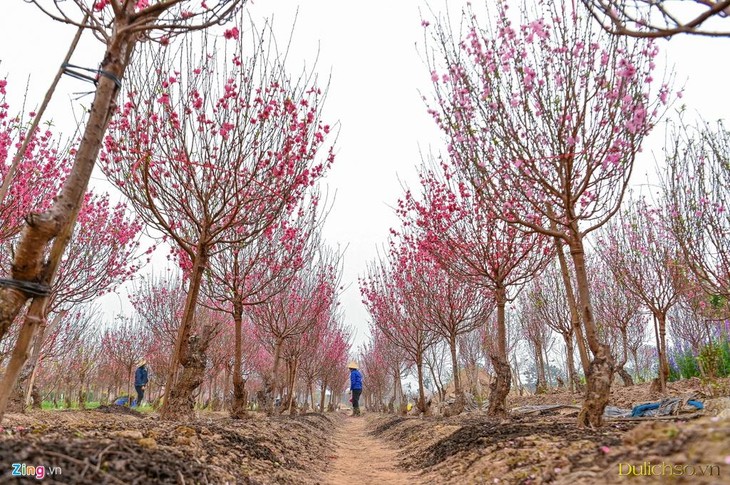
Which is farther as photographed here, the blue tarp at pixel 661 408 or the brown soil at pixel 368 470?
the blue tarp at pixel 661 408

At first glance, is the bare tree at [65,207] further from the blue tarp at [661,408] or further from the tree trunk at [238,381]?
the blue tarp at [661,408]

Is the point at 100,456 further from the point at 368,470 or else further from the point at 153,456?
the point at 368,470

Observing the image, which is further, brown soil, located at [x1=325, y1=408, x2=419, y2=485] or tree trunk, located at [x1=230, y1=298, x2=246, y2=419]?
tree trunk, located at [x1=230, y1=298, x2=246, y2=419]

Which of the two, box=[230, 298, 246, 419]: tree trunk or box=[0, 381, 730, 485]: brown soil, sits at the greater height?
box=[230, 298, 246, 419]: tree trunk

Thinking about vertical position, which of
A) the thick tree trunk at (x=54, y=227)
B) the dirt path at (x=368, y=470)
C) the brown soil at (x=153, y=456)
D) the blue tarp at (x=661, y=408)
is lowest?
the dirt path at (x=368, y=470)

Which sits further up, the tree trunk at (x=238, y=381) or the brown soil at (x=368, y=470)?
the tree trunk at (x=238, y=381)

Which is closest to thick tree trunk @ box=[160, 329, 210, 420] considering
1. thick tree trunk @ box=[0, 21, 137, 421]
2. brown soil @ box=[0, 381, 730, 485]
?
brown soil @ box=[0, 381, 730, 485]

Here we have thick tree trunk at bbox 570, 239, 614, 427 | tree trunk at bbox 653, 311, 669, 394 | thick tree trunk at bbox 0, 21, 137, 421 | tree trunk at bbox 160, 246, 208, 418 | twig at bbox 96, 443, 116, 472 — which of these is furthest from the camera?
tree trunk at bbox 653, 311, 669, 394

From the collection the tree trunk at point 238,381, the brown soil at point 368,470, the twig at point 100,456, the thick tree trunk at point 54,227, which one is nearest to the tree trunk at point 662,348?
the brown soil at point 368,470

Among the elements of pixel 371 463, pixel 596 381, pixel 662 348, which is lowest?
pixel 371 463

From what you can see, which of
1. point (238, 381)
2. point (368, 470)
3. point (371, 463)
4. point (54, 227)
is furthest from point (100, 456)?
point (238, 381)

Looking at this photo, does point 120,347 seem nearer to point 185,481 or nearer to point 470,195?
point 470,195

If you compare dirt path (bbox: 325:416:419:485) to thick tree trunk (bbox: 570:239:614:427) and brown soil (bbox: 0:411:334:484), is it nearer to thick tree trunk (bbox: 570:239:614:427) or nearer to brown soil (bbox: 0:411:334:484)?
brown soil (bbox: 0:411:334:484)

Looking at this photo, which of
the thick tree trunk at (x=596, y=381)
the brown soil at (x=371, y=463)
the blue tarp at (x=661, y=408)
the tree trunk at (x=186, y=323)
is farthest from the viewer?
the blue tarp at (x=661, y=408)
